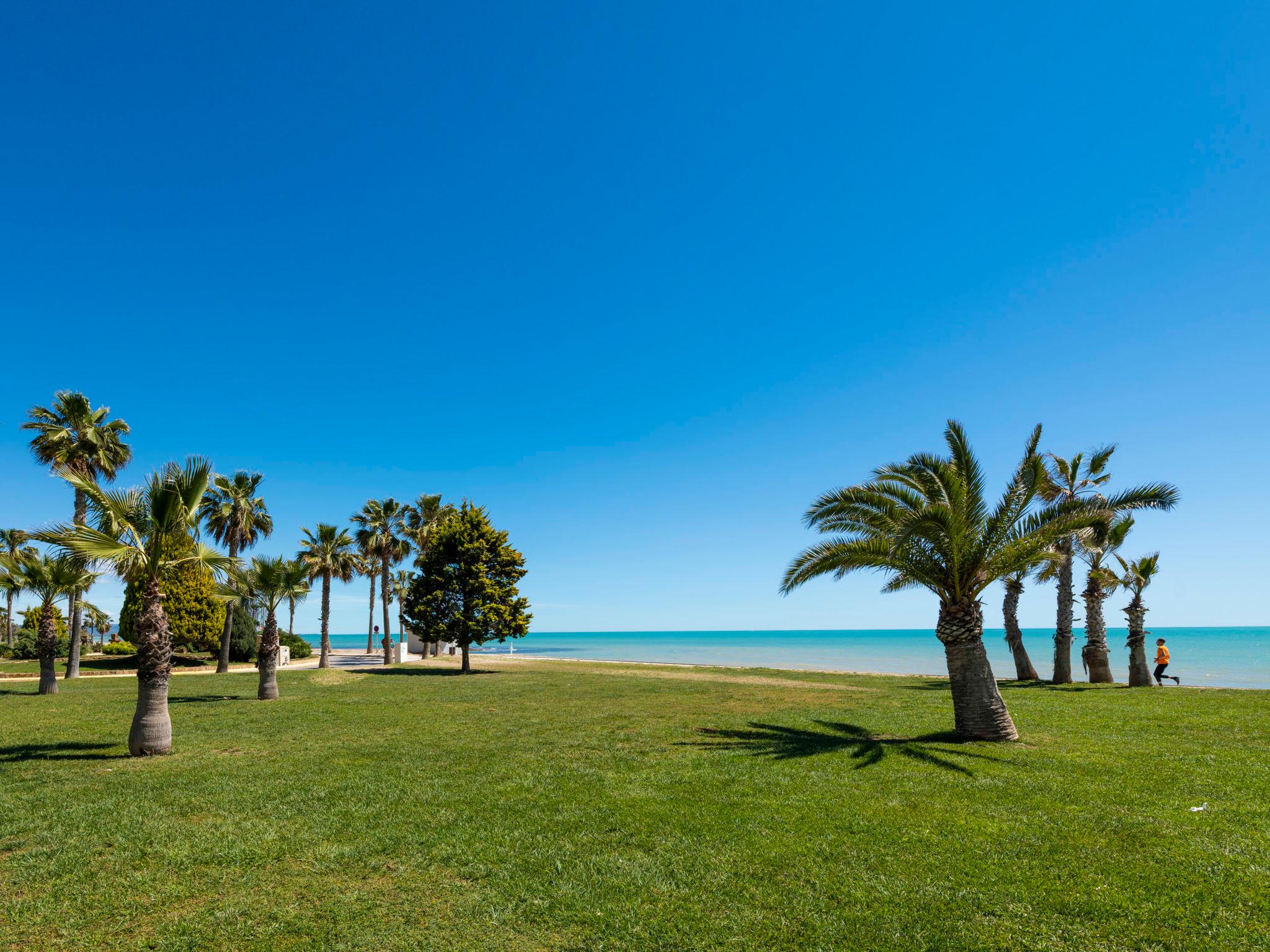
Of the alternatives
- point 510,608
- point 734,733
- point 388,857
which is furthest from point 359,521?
point 388,857

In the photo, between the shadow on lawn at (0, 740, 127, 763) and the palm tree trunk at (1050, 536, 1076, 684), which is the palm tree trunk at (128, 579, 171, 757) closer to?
the shadow on lawn at (0, 740, 127, 763)

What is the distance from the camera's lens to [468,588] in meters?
36.2

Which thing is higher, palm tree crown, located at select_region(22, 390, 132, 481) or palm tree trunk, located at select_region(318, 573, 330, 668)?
palm tree crown, located at select_region(22, 390, 132, 481)

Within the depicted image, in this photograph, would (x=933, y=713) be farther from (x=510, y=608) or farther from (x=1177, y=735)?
(x=510, y=608)

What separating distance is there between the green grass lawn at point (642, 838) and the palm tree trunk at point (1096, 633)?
1269cm

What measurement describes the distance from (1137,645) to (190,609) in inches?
1878

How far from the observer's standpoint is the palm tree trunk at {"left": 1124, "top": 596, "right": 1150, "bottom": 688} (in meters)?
24.1

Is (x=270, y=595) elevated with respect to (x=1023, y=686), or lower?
elevated

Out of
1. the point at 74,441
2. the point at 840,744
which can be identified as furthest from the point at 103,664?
the point at 840,744

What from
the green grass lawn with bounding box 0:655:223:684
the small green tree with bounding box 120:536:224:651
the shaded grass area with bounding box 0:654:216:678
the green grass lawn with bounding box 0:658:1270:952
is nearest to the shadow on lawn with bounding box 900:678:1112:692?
the green grass lawn with bounding box 0:658:1270:952

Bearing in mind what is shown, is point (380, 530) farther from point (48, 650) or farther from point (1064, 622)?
point (1064, 622)

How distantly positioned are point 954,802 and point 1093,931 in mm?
3524

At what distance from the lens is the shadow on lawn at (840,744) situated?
11359mm

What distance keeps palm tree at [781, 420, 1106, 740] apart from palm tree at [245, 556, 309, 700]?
17790 mm
